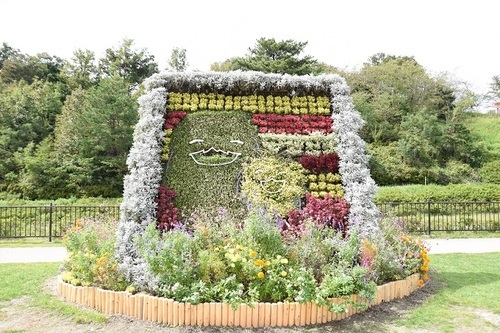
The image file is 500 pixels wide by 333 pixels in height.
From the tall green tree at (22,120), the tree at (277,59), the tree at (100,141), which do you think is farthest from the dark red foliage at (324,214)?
the tree at (277,59)

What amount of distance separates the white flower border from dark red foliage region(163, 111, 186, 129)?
0.66 ft

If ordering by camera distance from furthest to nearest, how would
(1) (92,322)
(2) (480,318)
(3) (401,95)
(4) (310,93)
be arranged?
(3) (401,95), (4) (310,93), (2) (480,318), (1) (92,322)

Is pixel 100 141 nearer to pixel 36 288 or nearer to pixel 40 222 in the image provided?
pixel 40 222

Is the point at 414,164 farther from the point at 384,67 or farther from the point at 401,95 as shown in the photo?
the point at 384,67

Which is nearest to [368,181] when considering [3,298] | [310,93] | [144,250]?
[310,93]

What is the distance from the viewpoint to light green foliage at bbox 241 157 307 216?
324 inches

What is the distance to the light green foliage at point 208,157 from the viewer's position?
27.3 feet

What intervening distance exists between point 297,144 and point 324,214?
63.8 inches

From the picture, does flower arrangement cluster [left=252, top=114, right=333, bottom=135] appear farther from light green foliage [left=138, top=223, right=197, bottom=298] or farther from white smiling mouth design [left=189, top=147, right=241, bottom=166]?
light green foliage [left=138, top=223, right=197, bottom=298]

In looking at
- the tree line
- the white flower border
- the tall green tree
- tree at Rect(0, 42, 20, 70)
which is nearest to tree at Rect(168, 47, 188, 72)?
the tree line

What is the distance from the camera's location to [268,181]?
27.6 ft

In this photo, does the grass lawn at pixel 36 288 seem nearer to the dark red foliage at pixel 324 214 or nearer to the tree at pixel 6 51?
the dark red foliage at pixel 324 214

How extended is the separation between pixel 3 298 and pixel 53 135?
23866mm

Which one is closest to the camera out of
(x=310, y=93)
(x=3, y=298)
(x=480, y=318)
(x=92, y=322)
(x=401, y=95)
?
(x=92, y=322)
